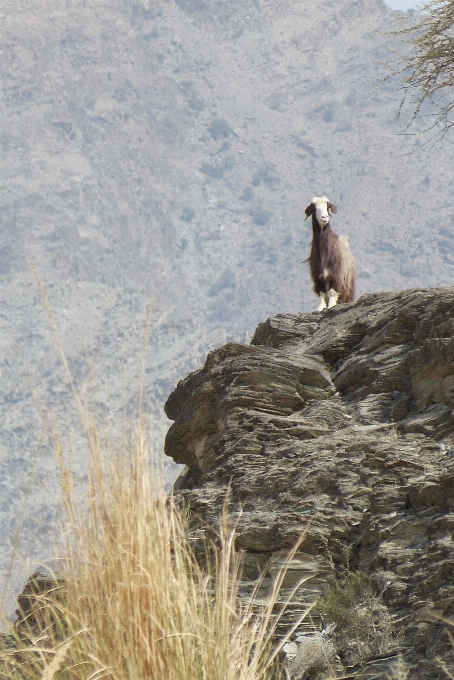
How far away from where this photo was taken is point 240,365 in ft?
26.8

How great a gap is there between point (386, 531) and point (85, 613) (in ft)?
7.21

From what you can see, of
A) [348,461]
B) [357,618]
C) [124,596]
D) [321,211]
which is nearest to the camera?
[124,596]

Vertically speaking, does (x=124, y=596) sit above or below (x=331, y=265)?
below

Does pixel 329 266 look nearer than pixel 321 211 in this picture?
Yes

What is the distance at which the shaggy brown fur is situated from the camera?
46.9 ft

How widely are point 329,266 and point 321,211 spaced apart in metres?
1.17

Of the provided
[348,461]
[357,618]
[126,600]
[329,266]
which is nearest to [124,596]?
[126,600]

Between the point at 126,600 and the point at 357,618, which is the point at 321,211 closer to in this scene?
the point at 357,618

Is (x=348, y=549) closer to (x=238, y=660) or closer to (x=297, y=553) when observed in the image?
(x=297, y=553)

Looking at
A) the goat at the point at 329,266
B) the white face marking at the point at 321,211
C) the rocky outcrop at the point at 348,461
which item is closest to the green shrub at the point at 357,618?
the rocky outcrop at the point at 348,461

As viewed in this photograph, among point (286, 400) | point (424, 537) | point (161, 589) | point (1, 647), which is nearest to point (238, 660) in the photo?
point (161, 589)

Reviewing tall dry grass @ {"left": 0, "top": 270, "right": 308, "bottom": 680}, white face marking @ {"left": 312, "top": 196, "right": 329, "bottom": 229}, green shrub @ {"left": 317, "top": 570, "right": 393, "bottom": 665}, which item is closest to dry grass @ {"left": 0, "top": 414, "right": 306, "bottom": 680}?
tall dry grass @ {"left": 0, "top": 270, "right": 308, "bottom": 680}

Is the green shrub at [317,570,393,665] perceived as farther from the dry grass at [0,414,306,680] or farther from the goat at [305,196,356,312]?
the goat at [305,196,356,312]

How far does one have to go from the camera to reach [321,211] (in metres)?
15.2
